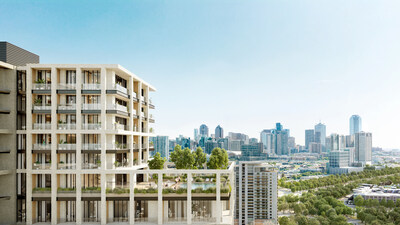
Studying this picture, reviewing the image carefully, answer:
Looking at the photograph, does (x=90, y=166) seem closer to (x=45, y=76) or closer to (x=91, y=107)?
(x=91, y=107)

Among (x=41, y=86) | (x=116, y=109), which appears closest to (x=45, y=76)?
(x=41, y=86)

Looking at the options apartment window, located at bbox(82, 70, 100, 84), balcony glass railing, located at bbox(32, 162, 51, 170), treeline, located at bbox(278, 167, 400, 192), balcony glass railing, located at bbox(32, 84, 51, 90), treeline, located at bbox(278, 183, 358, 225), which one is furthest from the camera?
Answer: treeline, located at bbox(278, 167, 400, 192)

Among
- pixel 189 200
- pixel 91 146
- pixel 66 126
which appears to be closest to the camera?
pixel 189 200

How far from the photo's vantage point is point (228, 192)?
109ft

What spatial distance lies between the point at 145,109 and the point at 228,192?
16622mm

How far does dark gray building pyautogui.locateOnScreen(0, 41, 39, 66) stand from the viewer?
110 feet

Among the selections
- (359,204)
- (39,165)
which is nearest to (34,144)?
(39,165)

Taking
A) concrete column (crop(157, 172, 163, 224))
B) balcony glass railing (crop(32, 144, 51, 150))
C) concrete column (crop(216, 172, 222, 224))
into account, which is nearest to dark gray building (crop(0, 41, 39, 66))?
balcony glass railing (crop(32, 144, 51, 150))

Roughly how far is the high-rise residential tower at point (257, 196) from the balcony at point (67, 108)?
64.3 m

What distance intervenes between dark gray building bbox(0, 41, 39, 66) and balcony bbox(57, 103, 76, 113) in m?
6.71

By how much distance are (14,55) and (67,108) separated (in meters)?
8.02

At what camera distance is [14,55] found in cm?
3466

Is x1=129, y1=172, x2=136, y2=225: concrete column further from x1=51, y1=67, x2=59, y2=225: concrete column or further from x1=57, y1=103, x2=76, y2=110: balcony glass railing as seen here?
x1=57, y1=103, x2=76, y2=110: balcony glass railing

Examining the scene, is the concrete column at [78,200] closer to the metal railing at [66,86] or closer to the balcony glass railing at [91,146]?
the balcony glass railing at [91,146]
